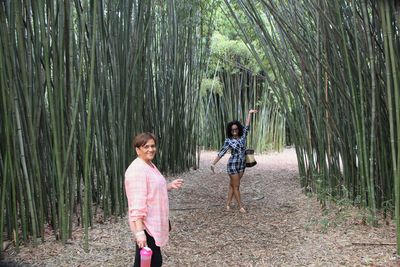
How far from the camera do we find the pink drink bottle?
1.75 meters

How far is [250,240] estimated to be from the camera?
315 centimetres

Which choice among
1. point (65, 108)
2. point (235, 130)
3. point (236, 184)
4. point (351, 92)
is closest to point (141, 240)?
point (65, 108)

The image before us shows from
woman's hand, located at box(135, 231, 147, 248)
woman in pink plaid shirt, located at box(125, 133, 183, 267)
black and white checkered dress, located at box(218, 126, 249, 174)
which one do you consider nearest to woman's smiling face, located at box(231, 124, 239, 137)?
black and white checkered dress, located at box(218, 126, 249, 174)

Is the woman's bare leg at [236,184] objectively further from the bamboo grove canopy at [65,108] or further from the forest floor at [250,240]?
the bamboo grove canopy at [65,108]

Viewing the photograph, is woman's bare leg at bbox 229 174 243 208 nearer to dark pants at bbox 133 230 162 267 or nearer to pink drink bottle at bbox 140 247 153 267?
dark pants at bbox 133 230 162 267

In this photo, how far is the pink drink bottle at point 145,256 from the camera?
1.75 m

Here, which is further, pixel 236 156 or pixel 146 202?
pixel 236 156

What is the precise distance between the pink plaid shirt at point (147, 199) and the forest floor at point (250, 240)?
873 mm

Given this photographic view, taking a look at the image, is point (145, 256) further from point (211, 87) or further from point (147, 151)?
point (211, 87)

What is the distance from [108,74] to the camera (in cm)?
343

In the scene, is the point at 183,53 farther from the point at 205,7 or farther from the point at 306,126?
the point at 306,126

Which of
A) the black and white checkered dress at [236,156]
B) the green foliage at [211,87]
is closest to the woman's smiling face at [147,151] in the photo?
the black and white checkered dress at [236,156]

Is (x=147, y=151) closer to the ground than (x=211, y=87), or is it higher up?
closer to the ground

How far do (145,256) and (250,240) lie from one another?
153 cm
